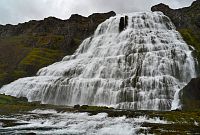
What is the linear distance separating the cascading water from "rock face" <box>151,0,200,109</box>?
2193 mm

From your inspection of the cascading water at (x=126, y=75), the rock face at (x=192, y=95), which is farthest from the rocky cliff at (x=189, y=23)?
the rock face at (x=192, y=95)

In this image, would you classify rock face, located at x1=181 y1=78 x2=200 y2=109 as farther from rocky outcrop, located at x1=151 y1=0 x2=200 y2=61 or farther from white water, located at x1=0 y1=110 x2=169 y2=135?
rocky outcrop, located at x1=151 y1=0 x2=200 y2=61

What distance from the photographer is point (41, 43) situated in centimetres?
12975

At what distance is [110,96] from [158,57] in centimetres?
1207

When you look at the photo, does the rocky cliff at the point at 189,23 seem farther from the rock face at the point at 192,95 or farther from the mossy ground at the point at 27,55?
the mossy ground at the point at 27,55

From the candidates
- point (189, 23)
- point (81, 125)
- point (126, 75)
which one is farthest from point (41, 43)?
point (81, 125)

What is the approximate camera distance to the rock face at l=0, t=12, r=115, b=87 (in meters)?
102

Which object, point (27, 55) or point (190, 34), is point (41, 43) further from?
point (190, 34)

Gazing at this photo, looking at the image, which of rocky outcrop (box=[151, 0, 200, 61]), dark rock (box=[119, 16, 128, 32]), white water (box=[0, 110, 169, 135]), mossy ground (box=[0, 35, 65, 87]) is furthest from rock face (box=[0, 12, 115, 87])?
white water (box=[0, 110, 169, 135])

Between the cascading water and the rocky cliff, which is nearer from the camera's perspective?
the cascading water

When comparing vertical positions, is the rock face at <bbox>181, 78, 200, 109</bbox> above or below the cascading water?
below

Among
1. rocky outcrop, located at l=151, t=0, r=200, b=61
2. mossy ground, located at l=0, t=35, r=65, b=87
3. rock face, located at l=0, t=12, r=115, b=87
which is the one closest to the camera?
rocky outcrop, located at l=151, t=0, r=200, b=61

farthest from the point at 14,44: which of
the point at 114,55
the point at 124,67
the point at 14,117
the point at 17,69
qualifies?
the point at 14,117

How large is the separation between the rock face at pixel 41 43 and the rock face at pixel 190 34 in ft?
93.5
